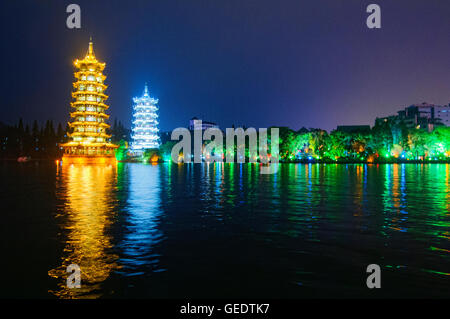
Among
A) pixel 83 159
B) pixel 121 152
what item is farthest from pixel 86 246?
pixel 121 152

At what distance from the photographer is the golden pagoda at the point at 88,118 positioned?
92875 mm

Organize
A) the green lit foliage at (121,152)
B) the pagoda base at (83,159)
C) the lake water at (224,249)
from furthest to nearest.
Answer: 1. the green lit foliage at (121,152)
2. the pagoda base at (83,159)
3. the lake water at (224,249)

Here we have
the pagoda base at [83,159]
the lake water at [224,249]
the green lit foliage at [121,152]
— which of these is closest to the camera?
the lake water at [224,249]

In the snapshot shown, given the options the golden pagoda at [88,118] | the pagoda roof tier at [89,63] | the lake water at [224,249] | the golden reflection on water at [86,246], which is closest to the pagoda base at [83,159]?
the golden pagoda at [88,118]

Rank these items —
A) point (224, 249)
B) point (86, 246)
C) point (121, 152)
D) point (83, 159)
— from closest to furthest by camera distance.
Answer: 1. point (224, 249)
2. point (86, 246)
3. point (83, 159)
4. point (121, 152)

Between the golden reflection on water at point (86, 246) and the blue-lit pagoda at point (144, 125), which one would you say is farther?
the blue-lit pagoda at point (144, 125)

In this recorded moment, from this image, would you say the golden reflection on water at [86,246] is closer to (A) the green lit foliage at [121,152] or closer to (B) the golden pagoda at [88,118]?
(B) the golden pagoda at [88,118]

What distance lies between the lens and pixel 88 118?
9425cm

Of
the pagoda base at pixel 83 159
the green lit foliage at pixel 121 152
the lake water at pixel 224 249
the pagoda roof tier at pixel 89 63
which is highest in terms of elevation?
the pagoda roof tier at pixel 89 63

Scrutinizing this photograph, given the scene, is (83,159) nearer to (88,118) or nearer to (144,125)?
(88,118)

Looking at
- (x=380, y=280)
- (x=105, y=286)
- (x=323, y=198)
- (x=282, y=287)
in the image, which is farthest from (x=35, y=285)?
(x=323, y=198)

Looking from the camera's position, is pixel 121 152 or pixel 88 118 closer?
pixel 88 118

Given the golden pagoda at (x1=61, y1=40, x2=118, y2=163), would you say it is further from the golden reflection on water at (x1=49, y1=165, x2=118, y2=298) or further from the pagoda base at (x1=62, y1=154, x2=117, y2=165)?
the golden reflection on water at (x1=49, y1=165, x2=118, y2=298)

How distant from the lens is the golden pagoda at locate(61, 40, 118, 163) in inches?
3656
